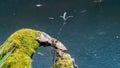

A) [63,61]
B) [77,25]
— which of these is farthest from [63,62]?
[77,25]

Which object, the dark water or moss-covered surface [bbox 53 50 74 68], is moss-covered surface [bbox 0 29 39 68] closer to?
moss-covered surface [bbox 53 50 74 68]

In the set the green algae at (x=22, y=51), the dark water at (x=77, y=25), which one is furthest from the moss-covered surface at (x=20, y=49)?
the dark water at (x=77, y=25)

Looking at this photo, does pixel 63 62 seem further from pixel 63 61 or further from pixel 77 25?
pixel 77 25

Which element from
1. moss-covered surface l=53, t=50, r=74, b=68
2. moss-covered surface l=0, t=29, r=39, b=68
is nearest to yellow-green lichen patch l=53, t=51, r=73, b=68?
moss-covered surface l=53, t=50, r=74, b=68

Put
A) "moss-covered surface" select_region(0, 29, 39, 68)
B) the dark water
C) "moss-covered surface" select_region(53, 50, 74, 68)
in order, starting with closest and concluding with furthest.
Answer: "moss-covered surface" select_region(0, 29, 39, 68), "moss-covered surface" select_region(53, 50, 74, 68), the dark water

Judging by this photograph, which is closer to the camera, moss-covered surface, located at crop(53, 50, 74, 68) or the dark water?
moss-covered surface, located at crop(53, 50, 74, 68)

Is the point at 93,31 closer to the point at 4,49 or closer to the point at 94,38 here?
the point at 94,38
